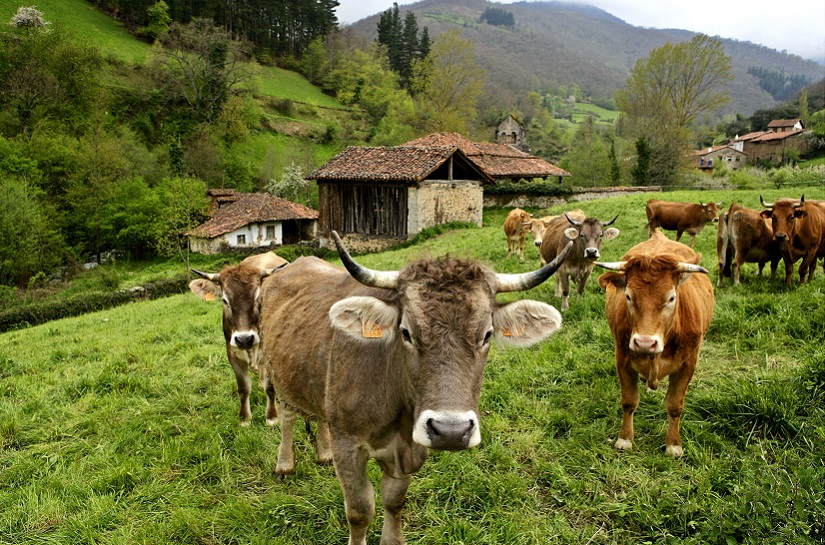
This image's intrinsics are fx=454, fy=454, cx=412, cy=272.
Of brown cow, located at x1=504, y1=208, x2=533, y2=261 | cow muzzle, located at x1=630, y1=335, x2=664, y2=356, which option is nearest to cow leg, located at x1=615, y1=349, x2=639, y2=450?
cow muzzle, located at x1=630, y1=335, x2=664, y2=356

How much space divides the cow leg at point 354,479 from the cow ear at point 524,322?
1.10 metres

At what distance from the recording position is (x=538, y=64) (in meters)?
167

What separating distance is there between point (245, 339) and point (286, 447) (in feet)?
3.99

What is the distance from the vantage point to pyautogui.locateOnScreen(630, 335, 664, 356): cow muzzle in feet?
11.4

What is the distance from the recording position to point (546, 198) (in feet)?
96.4

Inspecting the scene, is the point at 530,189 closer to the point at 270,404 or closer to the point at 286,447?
the point at 270,404

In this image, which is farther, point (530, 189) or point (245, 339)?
point (530, 189)

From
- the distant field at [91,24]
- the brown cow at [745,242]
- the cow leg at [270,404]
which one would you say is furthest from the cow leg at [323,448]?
the distant field at [91,24]

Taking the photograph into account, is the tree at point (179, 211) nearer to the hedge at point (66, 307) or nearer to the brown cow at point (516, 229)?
the hedge at point (66, 307)

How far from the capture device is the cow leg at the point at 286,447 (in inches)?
154

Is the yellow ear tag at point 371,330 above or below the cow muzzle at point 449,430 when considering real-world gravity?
above

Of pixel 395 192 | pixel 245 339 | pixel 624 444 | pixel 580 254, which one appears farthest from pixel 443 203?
pixel 624 444

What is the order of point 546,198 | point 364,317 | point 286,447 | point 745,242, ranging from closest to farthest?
point 364,317 < point 286,447 < point 745,242 < point 546,198

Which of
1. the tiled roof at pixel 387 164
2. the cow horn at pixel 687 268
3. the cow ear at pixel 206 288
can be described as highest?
the tiled roof at pixel 387 164
